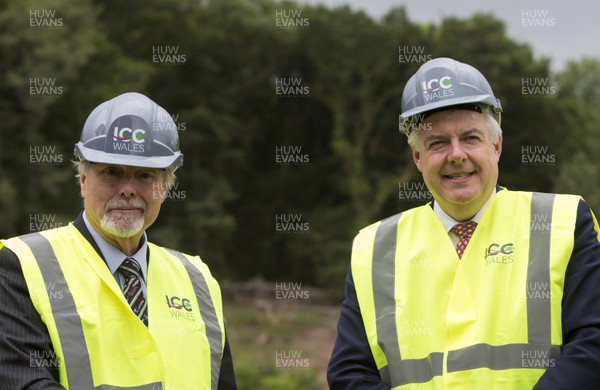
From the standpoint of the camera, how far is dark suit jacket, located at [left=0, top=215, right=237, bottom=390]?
3.78 metres

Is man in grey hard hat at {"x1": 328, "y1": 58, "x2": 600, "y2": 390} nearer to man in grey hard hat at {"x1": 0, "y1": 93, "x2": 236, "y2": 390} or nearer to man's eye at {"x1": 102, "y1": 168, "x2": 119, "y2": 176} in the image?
man in grey hard hat at {"x1": 0, "y1": 93, "x2": 236, "y2": 390}

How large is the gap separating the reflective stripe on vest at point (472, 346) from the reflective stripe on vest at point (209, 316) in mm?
828

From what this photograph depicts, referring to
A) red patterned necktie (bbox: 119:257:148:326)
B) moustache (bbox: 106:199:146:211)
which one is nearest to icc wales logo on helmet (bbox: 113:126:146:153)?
moustache (bbox: 106:199:146:211)

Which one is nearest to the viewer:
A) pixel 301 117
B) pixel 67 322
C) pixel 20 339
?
pixel 20 339

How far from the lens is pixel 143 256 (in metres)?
4.54

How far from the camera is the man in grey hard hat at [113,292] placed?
3.92m

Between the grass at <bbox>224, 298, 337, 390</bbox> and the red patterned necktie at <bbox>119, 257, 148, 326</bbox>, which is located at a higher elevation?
the red patterned necktie at <bbox>119, 257, 148, 326</bbox>

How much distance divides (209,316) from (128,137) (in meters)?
1.00

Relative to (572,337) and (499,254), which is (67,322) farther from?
(572,337)

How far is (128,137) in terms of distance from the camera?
427cm

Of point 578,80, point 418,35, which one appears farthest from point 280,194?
point 578,80

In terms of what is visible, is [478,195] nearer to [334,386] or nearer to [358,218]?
[334,386]

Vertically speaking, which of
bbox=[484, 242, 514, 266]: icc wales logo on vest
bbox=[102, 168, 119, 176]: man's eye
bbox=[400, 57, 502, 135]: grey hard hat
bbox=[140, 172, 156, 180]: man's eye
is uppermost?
bbox=[400, 57, 502, 135]: grey hard hat

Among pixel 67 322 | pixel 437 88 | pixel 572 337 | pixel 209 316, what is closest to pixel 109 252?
pixel 67 322
